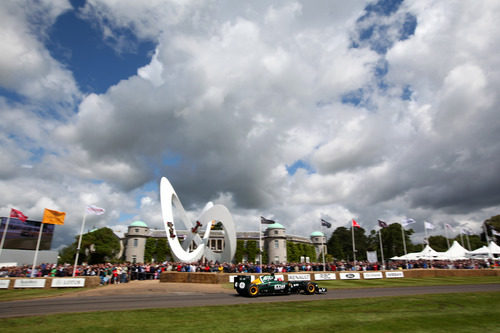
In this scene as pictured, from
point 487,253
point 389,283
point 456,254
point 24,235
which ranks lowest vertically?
point 389,283

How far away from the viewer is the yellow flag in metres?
29.1

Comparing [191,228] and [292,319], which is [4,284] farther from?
[292,319]

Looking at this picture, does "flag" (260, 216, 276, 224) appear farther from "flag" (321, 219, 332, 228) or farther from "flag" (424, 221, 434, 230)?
"flag" (424, 221, 434, 230)

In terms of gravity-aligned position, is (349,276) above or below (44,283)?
above

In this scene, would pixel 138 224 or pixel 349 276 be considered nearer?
pixel 349 276

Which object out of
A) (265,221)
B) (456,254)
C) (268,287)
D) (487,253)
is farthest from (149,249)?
(487,253)

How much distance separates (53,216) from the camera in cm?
2950

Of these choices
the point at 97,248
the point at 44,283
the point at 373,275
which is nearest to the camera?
the point at 44,283

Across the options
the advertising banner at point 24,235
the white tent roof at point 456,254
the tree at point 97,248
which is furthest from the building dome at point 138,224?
the white tent roof at point 456,254

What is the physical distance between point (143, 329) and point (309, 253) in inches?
4031

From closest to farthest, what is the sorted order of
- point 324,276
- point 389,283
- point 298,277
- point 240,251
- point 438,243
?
point 389,283 → point 298,277 → point 324,276 → point 240,251 → point 438,243

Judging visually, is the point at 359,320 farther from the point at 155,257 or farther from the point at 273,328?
the point at 155,257

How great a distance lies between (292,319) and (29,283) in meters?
25.3

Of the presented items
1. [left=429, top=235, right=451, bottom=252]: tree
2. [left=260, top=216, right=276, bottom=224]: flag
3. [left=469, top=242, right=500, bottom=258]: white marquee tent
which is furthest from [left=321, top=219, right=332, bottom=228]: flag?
[left=429, top=235, right=451, bottom=252]: tree
